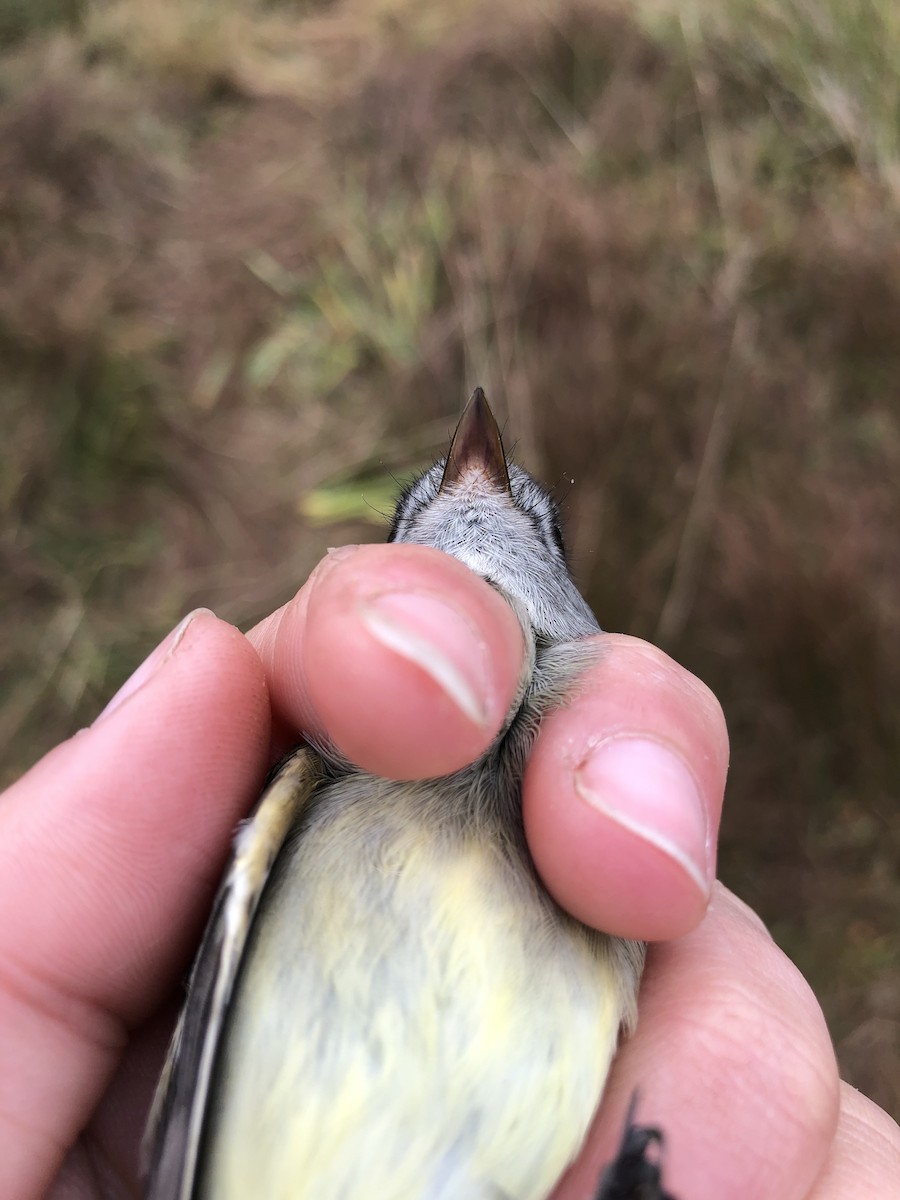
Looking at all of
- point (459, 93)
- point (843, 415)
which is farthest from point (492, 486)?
point (459, 93)

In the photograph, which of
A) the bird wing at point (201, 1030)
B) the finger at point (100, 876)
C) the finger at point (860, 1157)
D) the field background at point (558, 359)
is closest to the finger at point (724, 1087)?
the finger at point (860, 1157)

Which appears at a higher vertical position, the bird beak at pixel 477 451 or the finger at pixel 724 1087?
the bird beak at pixel 477 451

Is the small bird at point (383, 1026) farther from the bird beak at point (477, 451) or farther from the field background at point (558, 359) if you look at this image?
the field background at point (558, 359)

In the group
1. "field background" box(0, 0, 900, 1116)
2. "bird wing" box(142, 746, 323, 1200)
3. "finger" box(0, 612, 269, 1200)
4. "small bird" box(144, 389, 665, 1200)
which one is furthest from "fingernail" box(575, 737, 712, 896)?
"field background" box(0, 0, 900, 1116)

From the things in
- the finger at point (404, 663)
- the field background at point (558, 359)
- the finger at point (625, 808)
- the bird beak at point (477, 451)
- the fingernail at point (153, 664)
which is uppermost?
the finger at point (404, 663)

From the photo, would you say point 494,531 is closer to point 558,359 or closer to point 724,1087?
point 724,1087

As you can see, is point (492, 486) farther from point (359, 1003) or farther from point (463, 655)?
point (359, 1003)

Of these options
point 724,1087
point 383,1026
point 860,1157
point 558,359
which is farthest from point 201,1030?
point 558,359
